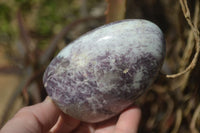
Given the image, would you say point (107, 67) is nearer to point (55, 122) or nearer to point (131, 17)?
point (55, 122)

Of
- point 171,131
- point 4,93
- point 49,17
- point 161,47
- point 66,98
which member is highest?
point 161,47

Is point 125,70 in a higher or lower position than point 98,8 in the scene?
higher

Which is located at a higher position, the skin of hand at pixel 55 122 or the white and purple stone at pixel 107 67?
the white and purple stone at pixel 107 67

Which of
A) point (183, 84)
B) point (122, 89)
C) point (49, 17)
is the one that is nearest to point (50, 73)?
point (122, 89)

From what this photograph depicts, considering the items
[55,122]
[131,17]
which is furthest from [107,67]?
[131,17]

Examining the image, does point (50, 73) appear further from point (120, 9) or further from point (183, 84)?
point (183, 84)

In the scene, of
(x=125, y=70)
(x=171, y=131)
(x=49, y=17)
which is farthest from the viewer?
(x=49, y=17)
